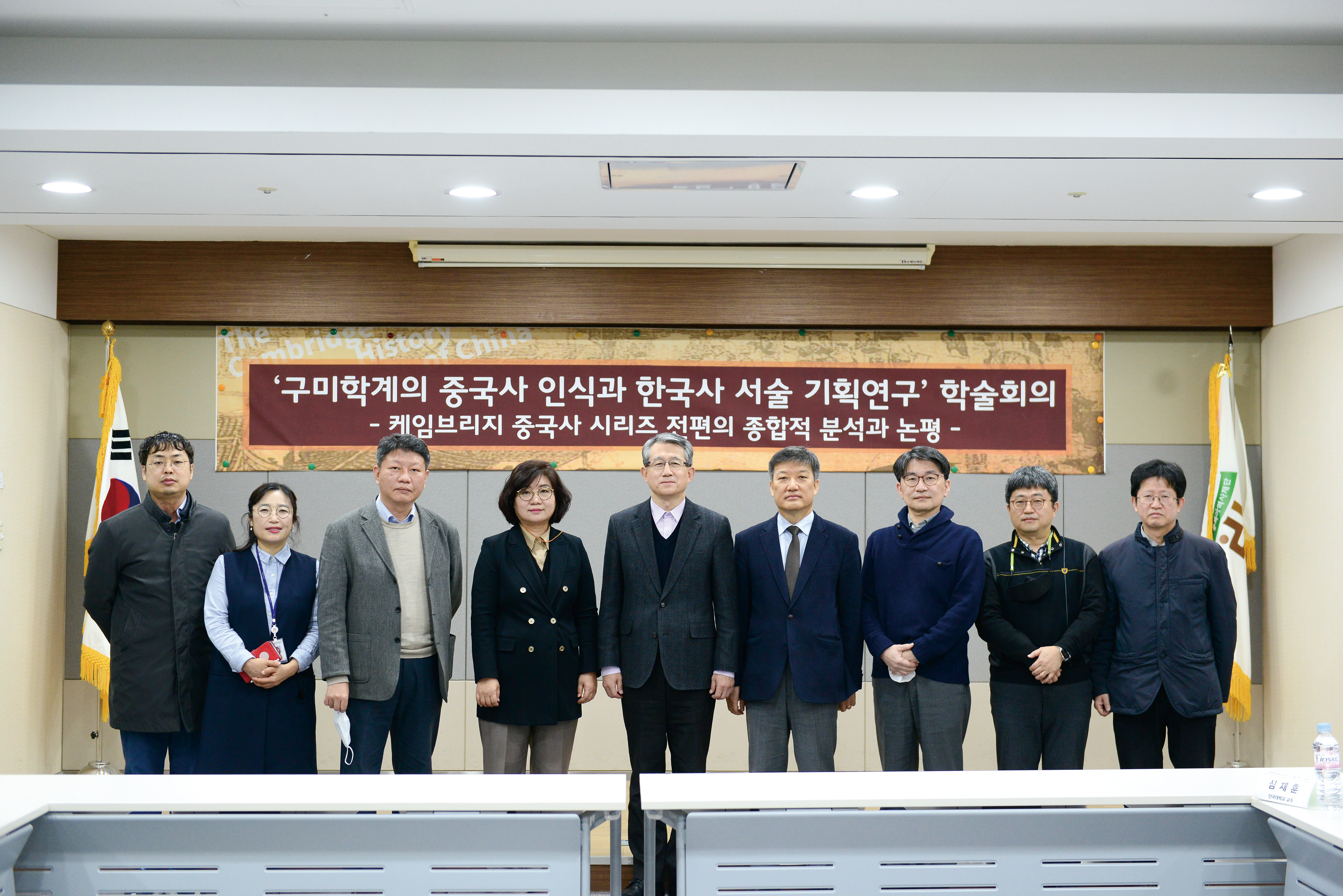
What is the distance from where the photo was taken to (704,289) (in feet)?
16.8

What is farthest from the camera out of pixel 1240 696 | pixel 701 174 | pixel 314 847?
pixel 1240 696

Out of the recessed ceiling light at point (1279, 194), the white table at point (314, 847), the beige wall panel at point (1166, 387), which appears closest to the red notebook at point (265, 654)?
the white table at point (314, 847)

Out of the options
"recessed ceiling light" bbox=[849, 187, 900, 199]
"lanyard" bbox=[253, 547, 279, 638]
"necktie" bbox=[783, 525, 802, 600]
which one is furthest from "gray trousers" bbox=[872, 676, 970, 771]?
"lanyard" bbox=[253, 547, 279, 638]

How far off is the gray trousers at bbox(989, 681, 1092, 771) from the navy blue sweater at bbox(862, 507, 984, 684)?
21 cm

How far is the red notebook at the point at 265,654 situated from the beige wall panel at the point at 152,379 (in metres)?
2.08

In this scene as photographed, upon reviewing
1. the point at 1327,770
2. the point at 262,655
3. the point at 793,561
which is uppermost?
the point at 793,561

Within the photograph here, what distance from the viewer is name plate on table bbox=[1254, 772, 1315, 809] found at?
2.53 meters

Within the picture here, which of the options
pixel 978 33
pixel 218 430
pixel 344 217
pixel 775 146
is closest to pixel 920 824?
pixel 775 146

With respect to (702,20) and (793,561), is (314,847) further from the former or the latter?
(702,20)

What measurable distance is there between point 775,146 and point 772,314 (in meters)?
2.10

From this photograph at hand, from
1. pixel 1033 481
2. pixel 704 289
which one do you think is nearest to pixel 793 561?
pixel 1033 481

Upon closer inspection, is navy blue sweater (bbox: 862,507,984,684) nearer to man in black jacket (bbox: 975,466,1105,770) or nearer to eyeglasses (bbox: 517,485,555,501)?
man in black jacket (bbox: 975,466,1105,770)

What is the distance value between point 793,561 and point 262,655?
72.9 inches

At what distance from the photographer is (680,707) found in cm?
360
